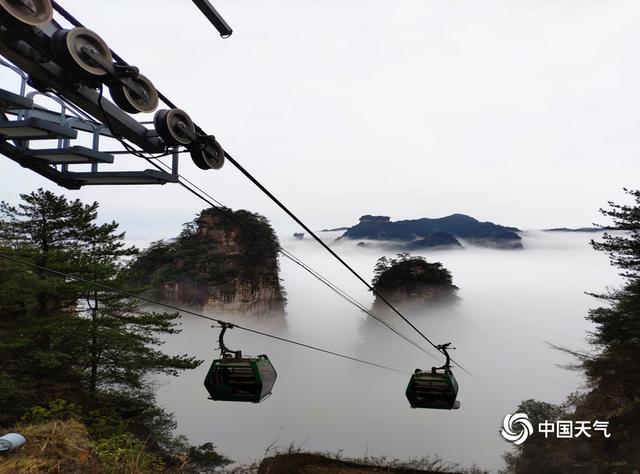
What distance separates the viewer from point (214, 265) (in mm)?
71625

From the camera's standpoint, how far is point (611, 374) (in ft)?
73.8

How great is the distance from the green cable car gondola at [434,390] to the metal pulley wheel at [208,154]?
31.9 feet

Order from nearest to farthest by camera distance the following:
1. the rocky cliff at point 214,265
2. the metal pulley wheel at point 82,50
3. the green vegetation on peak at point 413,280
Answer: the metal pulley wheel at point 82,50 → the rocky cliff at point 214,265 → the green vegetation on peak at point 413,280

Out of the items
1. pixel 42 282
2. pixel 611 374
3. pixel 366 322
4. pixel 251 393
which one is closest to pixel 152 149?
pixel 251 393

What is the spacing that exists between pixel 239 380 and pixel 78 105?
6.94 m

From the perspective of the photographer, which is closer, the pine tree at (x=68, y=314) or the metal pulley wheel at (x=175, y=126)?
the metal pulley wheel at (x=175, y=126)

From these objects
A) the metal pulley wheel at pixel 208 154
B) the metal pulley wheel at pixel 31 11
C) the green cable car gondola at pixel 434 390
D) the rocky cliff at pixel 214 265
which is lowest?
the green cable car gondola at pixel 434 390

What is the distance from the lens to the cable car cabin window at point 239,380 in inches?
356

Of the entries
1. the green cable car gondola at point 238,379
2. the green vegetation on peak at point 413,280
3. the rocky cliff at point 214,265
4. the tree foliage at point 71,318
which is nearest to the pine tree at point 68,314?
the tree foliage at point 71,318

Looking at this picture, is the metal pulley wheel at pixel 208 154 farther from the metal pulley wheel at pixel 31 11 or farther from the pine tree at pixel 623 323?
the pine tree at pixel 623 323

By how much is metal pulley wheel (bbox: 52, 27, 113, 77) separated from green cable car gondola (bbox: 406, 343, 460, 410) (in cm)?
1161

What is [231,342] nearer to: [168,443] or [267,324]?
[267,324]

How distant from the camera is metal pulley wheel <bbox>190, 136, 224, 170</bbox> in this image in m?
5.43

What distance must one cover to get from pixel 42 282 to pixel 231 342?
9142 cm
